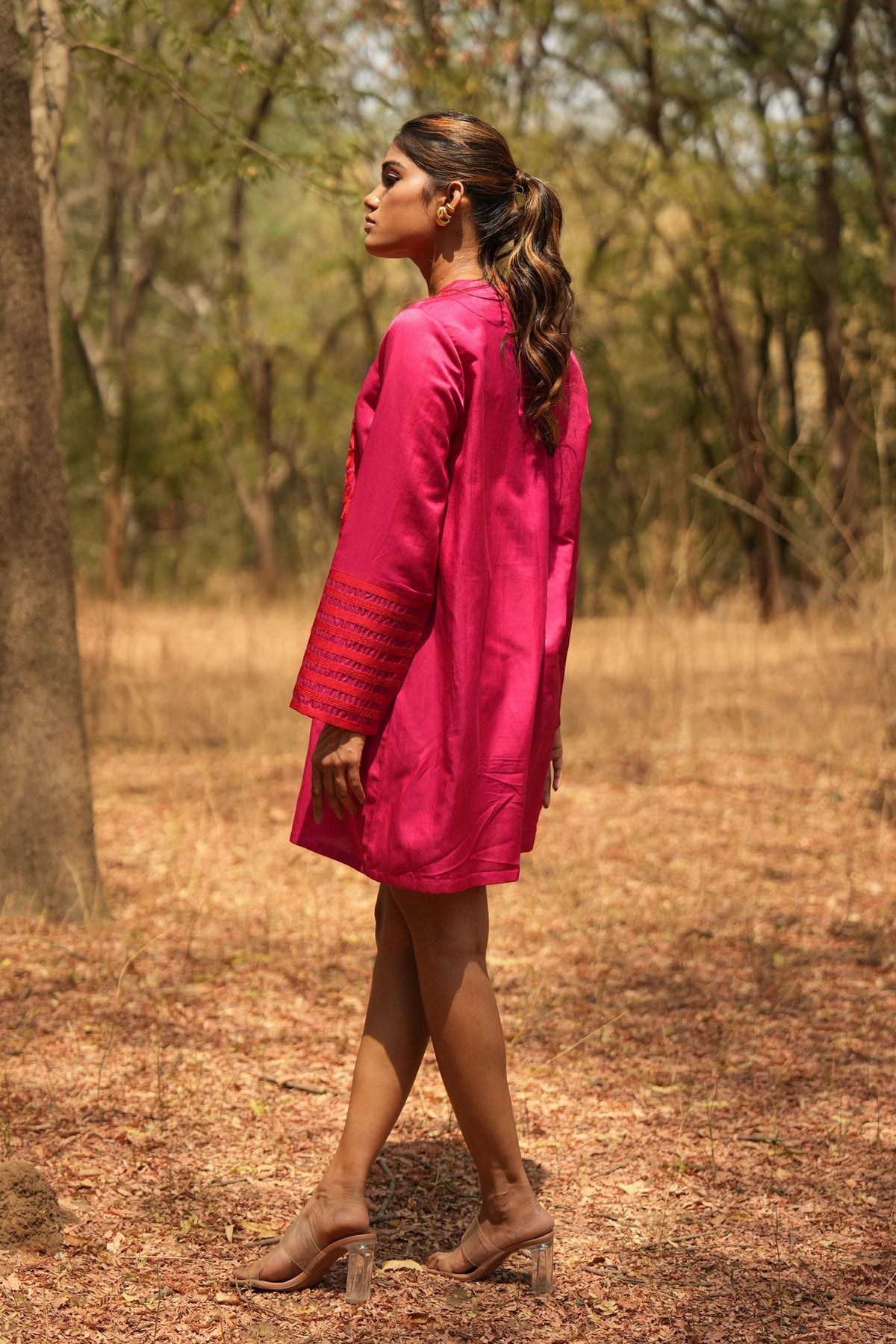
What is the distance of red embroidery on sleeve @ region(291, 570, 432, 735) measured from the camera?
2117 mm

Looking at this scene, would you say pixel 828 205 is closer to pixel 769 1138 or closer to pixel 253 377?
pixel 253 377

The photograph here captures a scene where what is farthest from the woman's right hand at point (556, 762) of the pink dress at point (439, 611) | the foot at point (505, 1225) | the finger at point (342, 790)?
the foot at point (505, 1225)

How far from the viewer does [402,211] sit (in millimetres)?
2242

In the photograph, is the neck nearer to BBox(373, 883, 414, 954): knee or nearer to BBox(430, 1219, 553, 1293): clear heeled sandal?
BBox(373, 883, 414, 954): knee

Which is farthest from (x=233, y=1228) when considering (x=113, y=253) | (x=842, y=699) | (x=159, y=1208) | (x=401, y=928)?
(x=113, y=253)

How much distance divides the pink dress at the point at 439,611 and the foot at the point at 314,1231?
57 cm

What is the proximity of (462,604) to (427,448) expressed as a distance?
0.81ft

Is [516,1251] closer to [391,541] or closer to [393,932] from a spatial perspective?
[393,932]

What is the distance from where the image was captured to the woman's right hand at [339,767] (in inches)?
85.0

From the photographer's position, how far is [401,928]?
235 cm

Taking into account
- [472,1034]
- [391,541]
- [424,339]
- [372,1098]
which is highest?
[424,339]

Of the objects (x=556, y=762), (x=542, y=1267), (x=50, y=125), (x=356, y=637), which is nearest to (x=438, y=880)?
(x=356, y=637)

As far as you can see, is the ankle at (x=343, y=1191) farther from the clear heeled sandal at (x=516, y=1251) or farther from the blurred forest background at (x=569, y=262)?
→ the blurred forest background at (x=569, y=262)

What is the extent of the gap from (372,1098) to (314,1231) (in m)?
0.23
